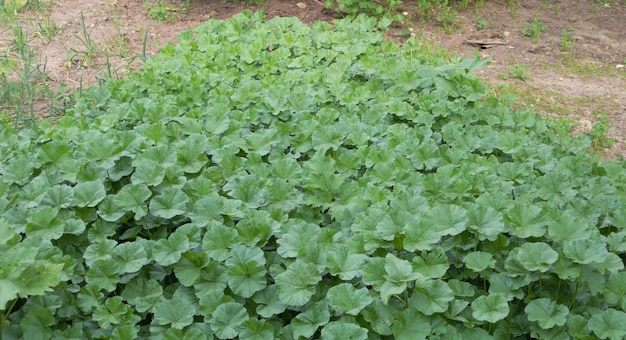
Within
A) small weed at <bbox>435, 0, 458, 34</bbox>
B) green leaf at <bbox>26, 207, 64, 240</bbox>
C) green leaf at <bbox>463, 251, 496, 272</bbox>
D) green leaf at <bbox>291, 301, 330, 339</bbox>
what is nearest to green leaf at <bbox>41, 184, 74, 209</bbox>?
green leaf at <bbox>26, 207, 64, 240</bbox>

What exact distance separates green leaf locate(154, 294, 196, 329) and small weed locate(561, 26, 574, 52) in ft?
14.1

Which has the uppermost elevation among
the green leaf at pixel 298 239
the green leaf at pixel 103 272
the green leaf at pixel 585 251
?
the green leaf at pixel 585 251

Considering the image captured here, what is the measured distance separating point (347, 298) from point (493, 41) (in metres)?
3.97

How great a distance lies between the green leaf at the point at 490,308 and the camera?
2.53 metres

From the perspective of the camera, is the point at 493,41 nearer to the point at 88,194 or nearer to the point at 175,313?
the point at 88,194

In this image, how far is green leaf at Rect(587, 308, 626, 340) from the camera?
2.48 m

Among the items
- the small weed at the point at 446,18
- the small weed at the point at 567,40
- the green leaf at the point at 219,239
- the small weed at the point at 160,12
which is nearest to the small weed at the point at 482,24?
the small weed at the point at 446,18

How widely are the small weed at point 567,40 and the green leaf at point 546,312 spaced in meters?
3.71

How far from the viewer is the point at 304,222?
292cm

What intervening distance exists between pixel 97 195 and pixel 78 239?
21 cm

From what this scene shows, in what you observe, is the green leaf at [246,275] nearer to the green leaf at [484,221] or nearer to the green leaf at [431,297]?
the green leaf at [431,297]

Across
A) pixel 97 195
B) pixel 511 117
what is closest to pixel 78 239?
pixel 97 195

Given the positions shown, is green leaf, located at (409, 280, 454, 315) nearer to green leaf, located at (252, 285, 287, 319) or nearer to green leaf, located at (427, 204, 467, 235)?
green leaf, located at (427, 204, 467, 235)

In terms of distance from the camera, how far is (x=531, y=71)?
5.43 meters
